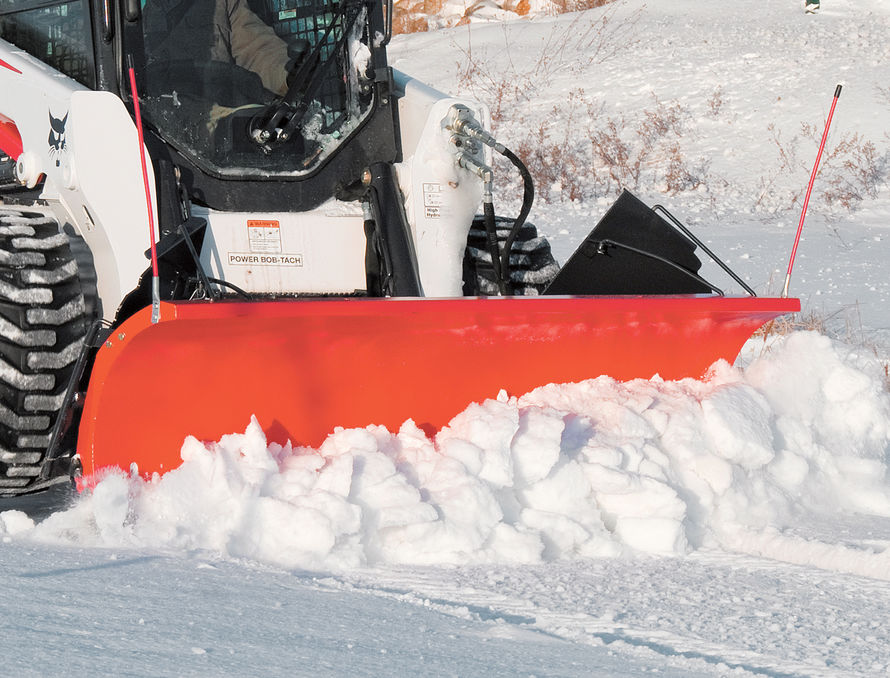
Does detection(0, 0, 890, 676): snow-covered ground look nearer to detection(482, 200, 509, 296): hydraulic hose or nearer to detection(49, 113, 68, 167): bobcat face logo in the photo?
detection(482, 200, 509, 296): hydraulic hose

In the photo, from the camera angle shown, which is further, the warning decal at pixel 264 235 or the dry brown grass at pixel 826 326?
the dry brown grass at pixel 826 326

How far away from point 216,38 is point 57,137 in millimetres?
697

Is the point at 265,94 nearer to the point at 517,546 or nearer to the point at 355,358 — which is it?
the point at 355,358

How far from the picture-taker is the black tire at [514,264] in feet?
16.8

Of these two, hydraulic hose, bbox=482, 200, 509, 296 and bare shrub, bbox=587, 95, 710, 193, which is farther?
bare shrub, bbox=587, 95, 710, 193

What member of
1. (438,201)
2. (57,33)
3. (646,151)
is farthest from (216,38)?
(646,151)

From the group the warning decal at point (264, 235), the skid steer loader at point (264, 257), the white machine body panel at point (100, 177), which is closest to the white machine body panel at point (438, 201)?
the skid steer loader at point (264, 257)

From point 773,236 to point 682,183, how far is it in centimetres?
195

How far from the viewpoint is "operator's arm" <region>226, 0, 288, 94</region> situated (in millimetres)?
4648

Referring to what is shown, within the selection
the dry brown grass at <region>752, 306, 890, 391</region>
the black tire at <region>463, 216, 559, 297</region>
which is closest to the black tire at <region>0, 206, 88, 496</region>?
the black tire at <region>463, 216, 559, 297</region>

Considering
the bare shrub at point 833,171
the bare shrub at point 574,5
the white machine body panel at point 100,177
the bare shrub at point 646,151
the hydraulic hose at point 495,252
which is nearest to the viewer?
the white machine body panel at point 100,177

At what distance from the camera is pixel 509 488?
3676mm

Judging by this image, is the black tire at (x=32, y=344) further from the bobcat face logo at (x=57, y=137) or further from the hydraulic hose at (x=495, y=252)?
the hydraulic hose at (x=495, y=252)

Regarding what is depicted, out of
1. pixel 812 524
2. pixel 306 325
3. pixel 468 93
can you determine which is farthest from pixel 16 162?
pixel 468 93
